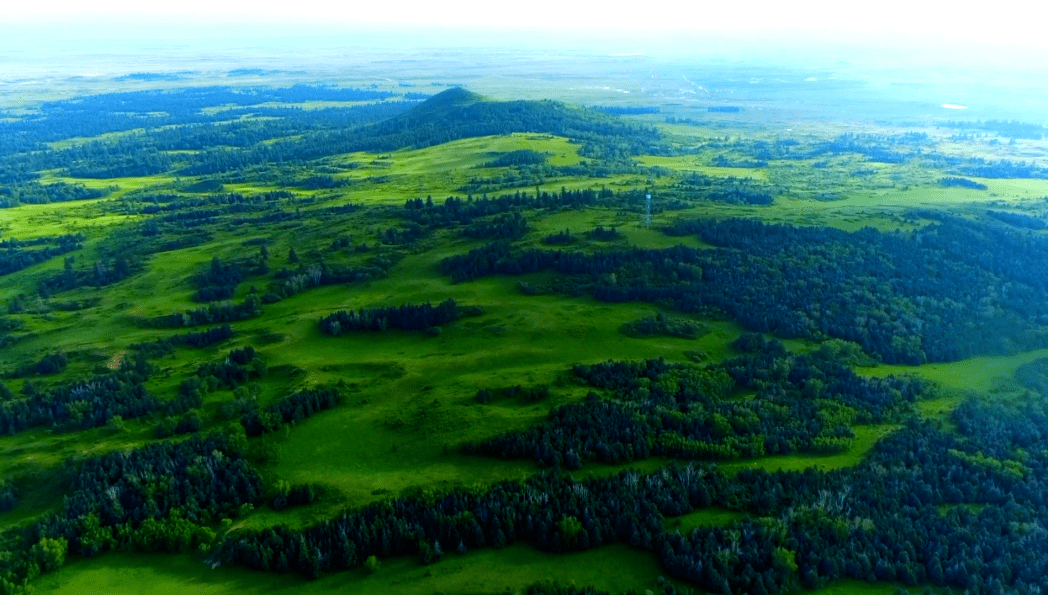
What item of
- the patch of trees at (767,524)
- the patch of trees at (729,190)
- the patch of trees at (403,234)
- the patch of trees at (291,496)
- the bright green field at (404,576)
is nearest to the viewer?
the patch of trees at (767,524)

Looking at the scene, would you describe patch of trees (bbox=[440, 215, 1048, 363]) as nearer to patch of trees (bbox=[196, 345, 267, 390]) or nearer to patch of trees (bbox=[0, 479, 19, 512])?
patch of trees (bbox=[196, 345, 267, 390])

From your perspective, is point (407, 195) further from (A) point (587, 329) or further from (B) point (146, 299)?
(A) point (587, 329)

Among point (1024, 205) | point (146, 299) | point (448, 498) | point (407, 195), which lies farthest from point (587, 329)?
point (1024, 205)

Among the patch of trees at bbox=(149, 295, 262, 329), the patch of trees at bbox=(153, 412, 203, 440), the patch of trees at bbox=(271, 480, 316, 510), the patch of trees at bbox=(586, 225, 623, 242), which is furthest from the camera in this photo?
the patch of trees at bbox=(586, 225, 623, 242)

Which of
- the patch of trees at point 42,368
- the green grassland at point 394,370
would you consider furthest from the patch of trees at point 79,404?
the patch of trees at point 42,368

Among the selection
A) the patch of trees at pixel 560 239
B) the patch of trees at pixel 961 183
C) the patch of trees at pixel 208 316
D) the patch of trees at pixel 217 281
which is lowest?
the patch of trees at pixel 208 316

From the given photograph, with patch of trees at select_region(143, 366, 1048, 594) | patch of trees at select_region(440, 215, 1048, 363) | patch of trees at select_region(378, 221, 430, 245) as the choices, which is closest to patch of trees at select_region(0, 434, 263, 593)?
patch of trees at select_region(143, 366, 1048, 594)

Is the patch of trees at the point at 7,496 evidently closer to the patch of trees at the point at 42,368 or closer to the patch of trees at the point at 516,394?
the patch of trees at the point at 42,368
